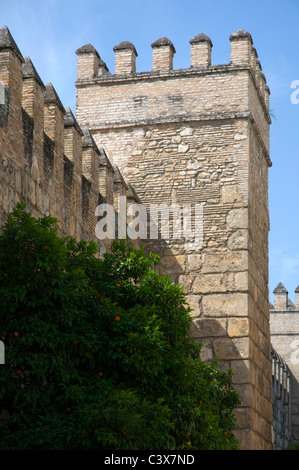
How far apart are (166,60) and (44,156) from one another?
419cm

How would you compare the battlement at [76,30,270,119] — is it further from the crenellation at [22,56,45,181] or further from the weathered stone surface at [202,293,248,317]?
the crenellation at [22,56,45,181]

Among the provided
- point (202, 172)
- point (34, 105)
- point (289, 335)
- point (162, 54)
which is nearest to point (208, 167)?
point (202, 172)

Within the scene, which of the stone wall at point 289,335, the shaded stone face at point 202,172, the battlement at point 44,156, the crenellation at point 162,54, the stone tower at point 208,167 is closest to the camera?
the battlement at point 44,156

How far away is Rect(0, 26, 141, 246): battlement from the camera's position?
852cm

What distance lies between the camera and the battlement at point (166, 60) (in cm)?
1284

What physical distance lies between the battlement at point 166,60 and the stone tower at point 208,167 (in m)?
0.01

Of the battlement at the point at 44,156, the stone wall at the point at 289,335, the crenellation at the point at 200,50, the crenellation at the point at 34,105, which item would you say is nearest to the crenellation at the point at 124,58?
the crenellation at the point at 200,50

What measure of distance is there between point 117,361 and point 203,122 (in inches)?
255

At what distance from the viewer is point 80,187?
10609 millimetres

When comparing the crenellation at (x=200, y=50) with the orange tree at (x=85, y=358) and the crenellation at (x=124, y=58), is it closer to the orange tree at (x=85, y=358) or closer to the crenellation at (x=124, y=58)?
the crenellation at (x=124, y=58)
